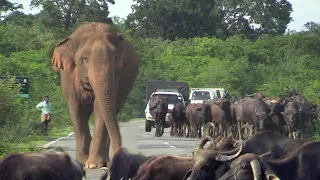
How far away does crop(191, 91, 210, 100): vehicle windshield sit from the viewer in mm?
46434

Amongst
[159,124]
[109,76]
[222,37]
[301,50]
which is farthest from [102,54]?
[222,37]

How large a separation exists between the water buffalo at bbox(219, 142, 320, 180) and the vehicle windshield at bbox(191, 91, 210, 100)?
36.2 metres

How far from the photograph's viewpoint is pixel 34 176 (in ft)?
30.6

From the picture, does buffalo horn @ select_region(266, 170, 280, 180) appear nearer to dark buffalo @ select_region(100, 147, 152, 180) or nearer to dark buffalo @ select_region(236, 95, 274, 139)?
dark buffalo @ select_region(100, 147, 152, 180)

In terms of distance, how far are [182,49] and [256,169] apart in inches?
2748

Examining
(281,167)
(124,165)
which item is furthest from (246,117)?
(281,167)

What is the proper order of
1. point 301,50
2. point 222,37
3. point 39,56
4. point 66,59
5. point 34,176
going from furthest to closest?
point 222,37 → point 301,50 → point 39,56 → point 66,59 → point 34,176

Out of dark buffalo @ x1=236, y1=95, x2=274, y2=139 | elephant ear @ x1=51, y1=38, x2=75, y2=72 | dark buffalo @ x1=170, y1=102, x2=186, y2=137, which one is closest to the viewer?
elephant ear @ x1=51, y1=38, x2=75, y2=72

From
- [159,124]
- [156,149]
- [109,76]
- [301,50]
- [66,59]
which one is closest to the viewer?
[109,76]

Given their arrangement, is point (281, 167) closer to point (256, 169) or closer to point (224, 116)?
point (256, 169)

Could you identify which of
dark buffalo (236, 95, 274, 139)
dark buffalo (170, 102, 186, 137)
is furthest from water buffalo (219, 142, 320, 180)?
dark buffalo (170, 102, 186, 137)

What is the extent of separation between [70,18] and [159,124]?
37033 mm

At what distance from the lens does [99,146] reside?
56.1 feet

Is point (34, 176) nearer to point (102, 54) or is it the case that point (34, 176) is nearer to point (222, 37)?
point (102, 54)
